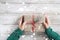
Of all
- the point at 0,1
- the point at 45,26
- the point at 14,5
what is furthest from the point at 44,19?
the point at 0,1

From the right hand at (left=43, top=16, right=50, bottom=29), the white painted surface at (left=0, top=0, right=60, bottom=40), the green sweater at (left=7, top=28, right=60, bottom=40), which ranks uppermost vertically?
the white painted surface at (left=0, top=0, right=60, bottom=40)

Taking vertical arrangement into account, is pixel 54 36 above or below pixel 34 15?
below

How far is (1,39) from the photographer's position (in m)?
1.47

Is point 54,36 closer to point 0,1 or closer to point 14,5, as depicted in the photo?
point 14,5

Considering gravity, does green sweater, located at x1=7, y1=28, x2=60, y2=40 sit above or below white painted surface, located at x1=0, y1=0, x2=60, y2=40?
below

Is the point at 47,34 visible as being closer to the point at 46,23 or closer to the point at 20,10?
the point at 46,23

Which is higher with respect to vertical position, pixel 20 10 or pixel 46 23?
pixel 20 10

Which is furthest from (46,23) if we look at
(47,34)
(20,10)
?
(20,10)

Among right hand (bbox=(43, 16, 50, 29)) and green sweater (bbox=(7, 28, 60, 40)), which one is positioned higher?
right hand (bbox=(43, 16, 50, 29))

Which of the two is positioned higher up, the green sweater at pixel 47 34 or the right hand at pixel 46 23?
the right hand at pixel 46 23

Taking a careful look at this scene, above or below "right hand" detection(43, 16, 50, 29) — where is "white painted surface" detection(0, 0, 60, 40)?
above

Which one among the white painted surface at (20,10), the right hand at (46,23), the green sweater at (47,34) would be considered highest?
the white painted surface at (20,10)

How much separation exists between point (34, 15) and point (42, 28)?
0.40 ft

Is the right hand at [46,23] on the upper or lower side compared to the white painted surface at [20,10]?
lower
